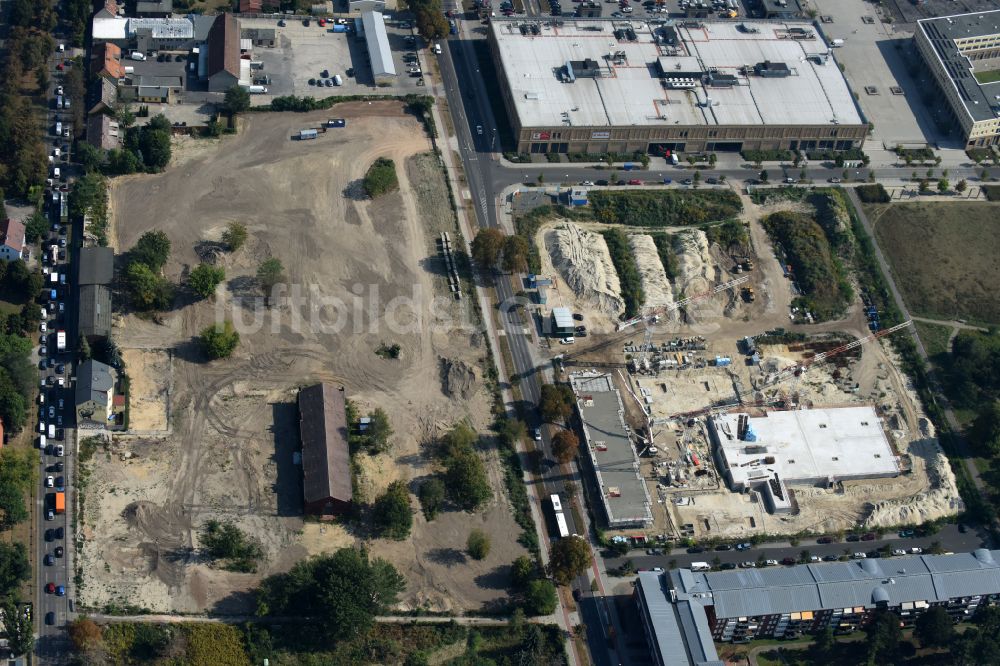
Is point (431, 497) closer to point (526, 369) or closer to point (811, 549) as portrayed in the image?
point (526, 369)

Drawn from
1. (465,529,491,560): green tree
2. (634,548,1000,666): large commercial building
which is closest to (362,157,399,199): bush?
(465,529,491,560): green tree

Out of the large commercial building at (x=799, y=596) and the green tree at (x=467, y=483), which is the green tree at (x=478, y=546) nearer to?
the green tree at (x=467, y=483)

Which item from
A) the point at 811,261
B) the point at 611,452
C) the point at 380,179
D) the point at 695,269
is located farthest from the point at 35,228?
the point at 811,261

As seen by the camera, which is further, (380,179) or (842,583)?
(380,179)

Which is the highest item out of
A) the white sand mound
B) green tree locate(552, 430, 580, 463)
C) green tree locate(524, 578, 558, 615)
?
green tree locate(552, 430, 580, 463)

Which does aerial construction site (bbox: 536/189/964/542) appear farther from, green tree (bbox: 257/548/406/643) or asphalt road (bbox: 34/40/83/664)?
asphalt road (bbox: 34/40/83/664)

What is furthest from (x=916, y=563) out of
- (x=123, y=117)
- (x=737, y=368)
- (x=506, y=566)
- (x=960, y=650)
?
(x=123, y=117)
